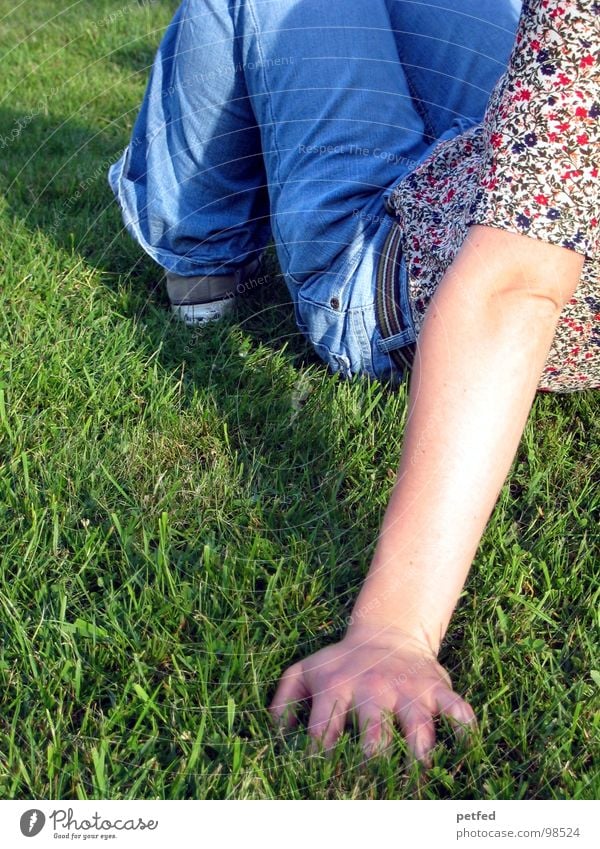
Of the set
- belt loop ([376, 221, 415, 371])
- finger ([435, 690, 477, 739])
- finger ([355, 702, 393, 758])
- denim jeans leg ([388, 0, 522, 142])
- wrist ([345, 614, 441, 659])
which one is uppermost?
denim jeans leg ([388, 0, 522, 142])

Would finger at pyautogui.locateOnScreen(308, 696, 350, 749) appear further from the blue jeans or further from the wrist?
the blue jeans

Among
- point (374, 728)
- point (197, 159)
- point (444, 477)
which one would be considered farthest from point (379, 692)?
point (197, 159)

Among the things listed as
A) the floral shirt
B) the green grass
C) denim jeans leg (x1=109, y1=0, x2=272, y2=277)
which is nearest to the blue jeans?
denim jeans leg (x1=109, y1=0, x2=272, y2=277)

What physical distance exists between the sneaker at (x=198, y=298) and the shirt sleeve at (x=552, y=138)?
0.77 m

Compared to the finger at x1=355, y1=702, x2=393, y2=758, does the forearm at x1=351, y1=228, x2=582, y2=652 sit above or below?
above

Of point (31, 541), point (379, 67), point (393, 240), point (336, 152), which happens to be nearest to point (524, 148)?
point (393, 240)

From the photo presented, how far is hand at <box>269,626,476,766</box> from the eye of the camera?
85 cm

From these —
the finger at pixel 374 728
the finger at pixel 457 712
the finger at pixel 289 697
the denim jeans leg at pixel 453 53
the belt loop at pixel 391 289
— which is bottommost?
the finger at pixel 457 712

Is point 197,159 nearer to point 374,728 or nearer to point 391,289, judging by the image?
point 391,289

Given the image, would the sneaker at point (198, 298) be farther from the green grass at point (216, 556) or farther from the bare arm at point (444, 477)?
the bare arm at point (444, 477)

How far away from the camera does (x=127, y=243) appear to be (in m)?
1.81

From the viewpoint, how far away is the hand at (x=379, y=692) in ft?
2.78

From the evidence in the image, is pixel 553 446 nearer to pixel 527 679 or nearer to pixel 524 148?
pixel 527 679

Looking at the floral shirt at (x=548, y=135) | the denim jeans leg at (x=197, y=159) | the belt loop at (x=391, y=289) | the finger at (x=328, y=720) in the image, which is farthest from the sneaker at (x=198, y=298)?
the finger at (x=328, y=720)
